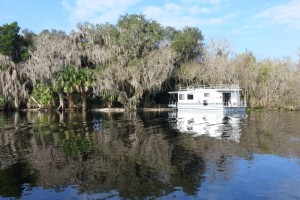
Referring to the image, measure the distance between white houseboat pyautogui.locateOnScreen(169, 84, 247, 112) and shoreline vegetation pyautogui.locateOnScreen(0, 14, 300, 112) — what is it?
155 inches

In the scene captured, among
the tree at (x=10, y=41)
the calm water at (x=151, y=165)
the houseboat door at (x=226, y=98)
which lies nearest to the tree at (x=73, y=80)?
the tree at (x=10, y=41)

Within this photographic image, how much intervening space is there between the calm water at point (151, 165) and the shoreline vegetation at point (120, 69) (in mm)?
26290

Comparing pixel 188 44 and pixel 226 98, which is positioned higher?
pixel 188 44

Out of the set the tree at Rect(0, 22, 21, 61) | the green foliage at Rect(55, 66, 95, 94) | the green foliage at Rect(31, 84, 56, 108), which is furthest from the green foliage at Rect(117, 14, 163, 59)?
the tree at Rect(0, 22, 21, 61)

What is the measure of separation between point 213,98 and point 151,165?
3709 centimetres

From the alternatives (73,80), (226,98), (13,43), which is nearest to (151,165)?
(73,80)

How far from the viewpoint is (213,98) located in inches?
2073

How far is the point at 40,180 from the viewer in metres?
14.6

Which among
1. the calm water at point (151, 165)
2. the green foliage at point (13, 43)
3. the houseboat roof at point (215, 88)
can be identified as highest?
the green foliage at point (13, 43)

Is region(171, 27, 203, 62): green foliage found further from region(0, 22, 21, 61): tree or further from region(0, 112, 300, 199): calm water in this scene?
region(0, 112, 300, 199): calm water

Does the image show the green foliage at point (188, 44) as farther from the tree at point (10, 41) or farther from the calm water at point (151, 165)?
the calm water at point (151, 165)

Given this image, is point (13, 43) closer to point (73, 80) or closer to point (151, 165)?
point (73, 80)

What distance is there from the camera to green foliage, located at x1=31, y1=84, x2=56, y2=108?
53281mm

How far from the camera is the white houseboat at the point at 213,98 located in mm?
50750
